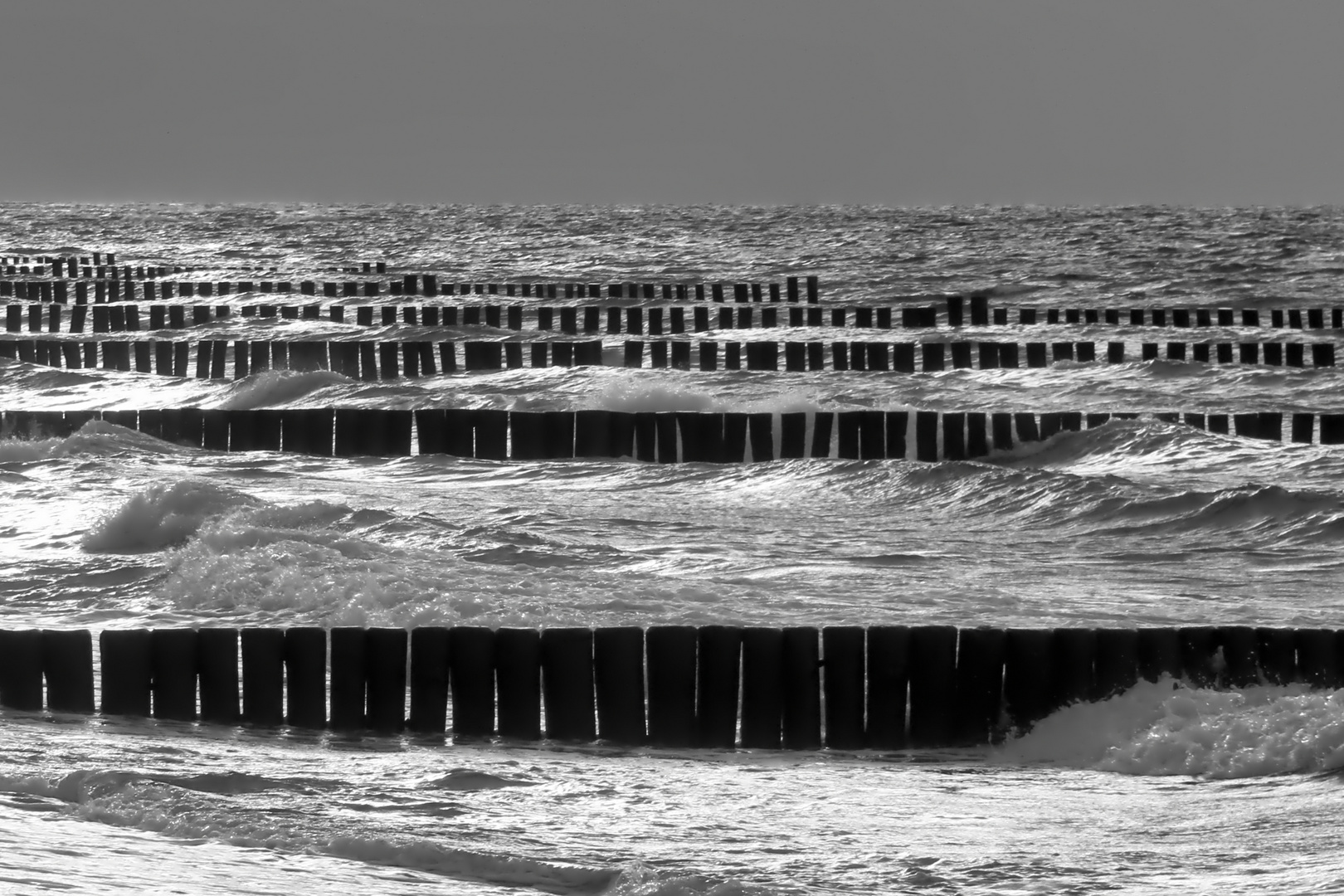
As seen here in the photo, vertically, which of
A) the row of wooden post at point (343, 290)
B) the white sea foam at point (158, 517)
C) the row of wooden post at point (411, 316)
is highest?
the row of wooden post at point (343, 290)

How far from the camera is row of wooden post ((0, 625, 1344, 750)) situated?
21.8 feet

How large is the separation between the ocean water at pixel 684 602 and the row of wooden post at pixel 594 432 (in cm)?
24

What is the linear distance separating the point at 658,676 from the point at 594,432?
24.5 feet

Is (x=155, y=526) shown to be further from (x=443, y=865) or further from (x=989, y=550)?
(x=443, y=865)

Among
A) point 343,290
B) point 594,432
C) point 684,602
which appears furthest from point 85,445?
point 343,290

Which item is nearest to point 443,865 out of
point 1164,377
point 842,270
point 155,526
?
point 155,526

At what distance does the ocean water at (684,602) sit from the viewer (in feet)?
16.4

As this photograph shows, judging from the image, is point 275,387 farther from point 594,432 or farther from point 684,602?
point 684,602

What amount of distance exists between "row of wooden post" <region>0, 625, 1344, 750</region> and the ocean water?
0.12 m

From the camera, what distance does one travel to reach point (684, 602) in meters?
8.62

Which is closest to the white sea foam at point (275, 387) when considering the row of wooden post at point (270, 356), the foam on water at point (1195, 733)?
the row of wooden post at point (270, 356)

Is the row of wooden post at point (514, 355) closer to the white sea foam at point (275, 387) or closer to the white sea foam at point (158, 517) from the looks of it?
the white sea foam at point (275, 387)

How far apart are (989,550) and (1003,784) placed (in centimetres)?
455

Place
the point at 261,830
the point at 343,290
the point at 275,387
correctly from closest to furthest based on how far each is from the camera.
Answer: the point at 261,830
the point at 275,387
the point at 343,290
